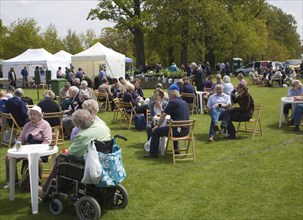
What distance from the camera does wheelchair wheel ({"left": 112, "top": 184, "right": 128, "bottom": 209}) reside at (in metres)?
5.04

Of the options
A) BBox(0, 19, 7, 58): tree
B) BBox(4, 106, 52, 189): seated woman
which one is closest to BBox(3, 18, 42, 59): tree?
BBox(0, 19, 7, 58): tree

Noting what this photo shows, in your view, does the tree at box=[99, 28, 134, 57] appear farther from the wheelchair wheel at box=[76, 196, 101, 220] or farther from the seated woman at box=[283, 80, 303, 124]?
the wheelchair wheel at box=[76, 196, 101, 220]

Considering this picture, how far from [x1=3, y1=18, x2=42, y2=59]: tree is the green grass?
41.1 m

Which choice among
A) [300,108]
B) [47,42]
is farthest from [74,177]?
[47,42]

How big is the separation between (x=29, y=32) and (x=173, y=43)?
62.6 feet

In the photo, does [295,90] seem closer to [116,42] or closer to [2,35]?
[2,35]

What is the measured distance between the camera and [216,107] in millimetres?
9172

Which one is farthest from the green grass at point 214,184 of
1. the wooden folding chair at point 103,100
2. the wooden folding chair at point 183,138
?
the wooden folding chair at point 103,100

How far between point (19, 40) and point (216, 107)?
4241 cm

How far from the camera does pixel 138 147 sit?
8.50 m

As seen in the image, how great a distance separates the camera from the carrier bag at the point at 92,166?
4.41 meters

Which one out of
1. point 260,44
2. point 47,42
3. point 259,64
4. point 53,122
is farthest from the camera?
point 47,42

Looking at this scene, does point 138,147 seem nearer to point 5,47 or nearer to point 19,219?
point 19,219

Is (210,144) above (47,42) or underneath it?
underneath
